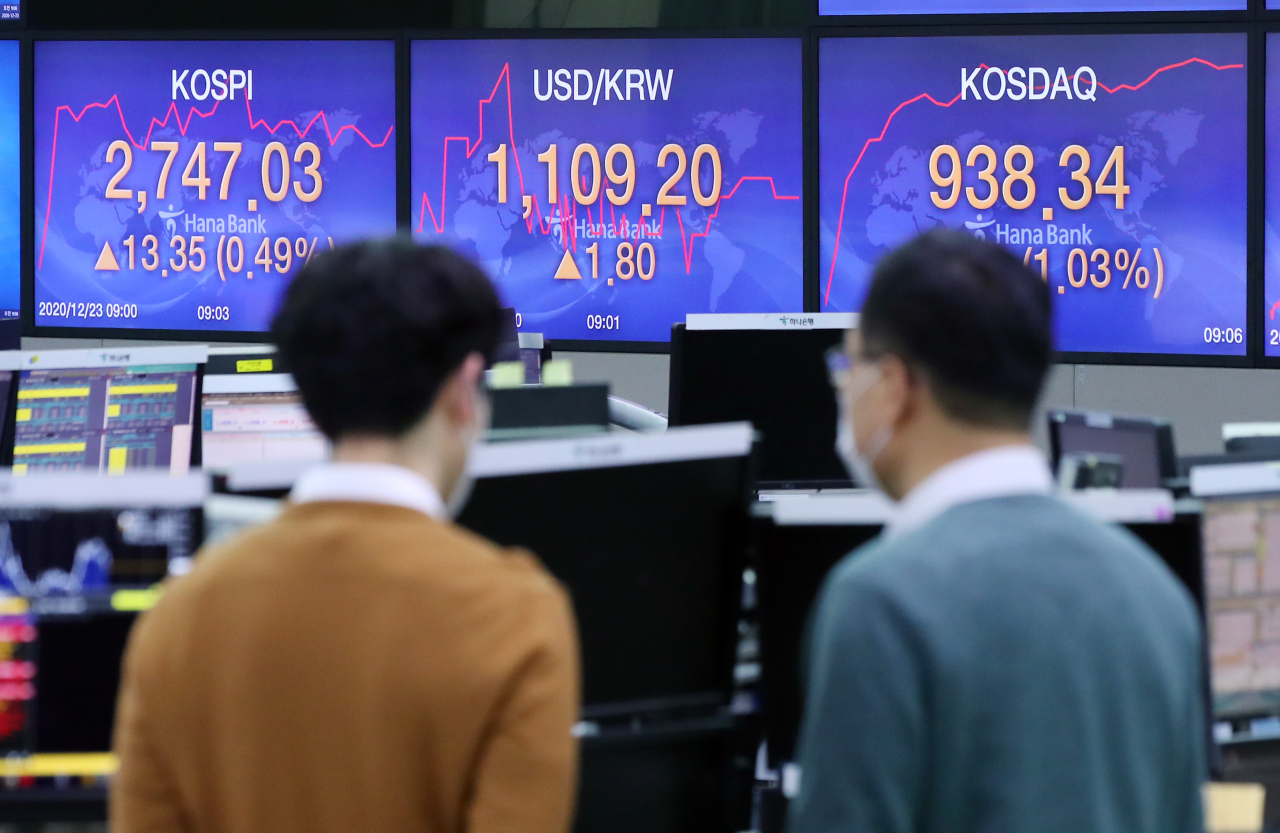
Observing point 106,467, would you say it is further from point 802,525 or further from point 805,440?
point 802,525

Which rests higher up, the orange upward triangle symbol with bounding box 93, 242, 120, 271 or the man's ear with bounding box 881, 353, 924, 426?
the orange upward triangle symbol with bounding box 93, 242, 120, 271

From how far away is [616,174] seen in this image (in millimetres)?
4734

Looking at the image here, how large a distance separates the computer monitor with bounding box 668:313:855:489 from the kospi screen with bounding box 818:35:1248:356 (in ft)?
4.54

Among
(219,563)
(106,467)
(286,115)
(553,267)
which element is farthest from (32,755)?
(286,115)

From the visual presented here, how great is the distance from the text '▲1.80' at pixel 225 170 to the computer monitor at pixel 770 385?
2.13 metres

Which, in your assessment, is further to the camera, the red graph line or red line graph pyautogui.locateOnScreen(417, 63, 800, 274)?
red line graph pyautogui.locateOnScreen(417, 63, 800, 274)

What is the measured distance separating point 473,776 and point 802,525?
24.8 inches

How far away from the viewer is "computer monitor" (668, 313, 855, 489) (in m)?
3.25

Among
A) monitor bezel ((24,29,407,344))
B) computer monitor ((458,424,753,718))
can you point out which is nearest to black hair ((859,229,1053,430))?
computer monitor ((458,424,753,718))

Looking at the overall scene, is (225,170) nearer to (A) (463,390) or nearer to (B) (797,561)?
(B) (797,561)

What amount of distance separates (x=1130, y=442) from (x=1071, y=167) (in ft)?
9.02

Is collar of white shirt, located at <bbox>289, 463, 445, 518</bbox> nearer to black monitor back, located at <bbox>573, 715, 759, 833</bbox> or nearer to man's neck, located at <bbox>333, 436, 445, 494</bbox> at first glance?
man's neck, located at <bbox>333, 436, 445, 494</bbox>

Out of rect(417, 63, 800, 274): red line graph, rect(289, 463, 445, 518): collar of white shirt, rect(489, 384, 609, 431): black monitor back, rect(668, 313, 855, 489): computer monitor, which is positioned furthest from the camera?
rect(417, 63, 800, 274): red line graph

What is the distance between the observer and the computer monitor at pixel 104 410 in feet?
9.46
